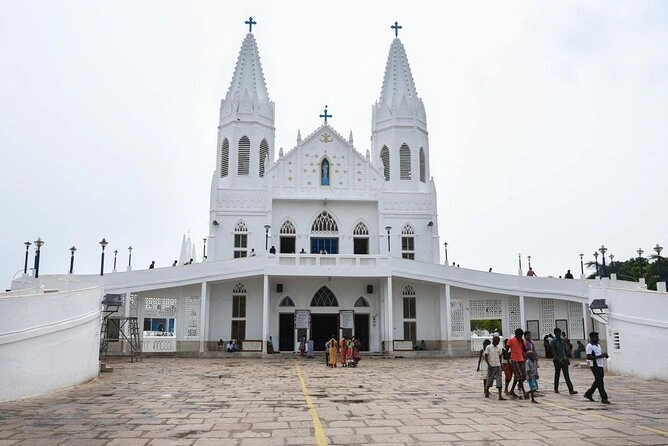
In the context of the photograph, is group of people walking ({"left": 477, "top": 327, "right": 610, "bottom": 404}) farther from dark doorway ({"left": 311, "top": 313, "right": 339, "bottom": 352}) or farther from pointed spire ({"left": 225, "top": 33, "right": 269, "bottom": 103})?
pointed spire ({"left": 225, "top": 33, "right": 269, "bottom": 103})

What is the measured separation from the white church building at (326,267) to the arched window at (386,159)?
74 mm

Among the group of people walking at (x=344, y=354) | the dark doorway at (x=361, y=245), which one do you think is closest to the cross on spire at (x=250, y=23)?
the dark doorway at (x=361, y=245)

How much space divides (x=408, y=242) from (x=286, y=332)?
8535 mm

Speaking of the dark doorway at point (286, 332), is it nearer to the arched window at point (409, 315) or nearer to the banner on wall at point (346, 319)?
the banner on wall at point (346, 319)

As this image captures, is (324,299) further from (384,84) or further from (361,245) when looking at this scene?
(384,84)

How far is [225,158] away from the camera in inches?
1387

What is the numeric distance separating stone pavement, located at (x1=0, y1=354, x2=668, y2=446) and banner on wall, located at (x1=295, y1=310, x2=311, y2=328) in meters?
13.5

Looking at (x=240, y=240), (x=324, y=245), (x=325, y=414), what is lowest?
(x=325, y=414)

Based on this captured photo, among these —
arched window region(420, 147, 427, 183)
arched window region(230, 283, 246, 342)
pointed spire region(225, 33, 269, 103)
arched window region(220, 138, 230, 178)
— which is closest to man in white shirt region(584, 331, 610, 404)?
arched window region(230, 283, 246, 342)

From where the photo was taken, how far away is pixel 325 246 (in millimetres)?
33188

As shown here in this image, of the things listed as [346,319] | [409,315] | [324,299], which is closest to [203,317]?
[324,299]

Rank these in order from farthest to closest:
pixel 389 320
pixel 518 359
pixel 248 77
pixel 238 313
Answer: pixel 248 77 < pixel 238 313 < pixel 389 320 < pixel 518 359

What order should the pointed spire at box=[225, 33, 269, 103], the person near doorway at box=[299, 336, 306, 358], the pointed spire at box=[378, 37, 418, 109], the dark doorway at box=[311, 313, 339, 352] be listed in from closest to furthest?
the person near doorway at box=[299, 336, 306, 358]
the dark doorway at box=[311, 313, 339, 352]
the pointed spire at box=[225, 33, 269, 103]
the pointed spire at box=[378, 37, 418, 109]

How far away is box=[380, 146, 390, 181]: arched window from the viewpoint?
35.7 m
